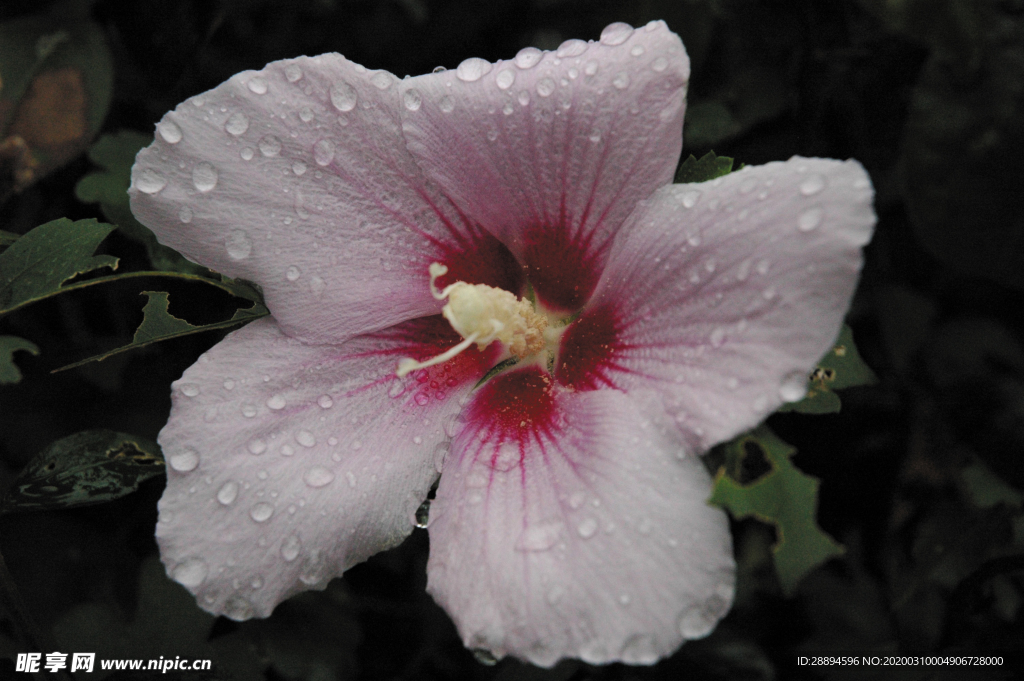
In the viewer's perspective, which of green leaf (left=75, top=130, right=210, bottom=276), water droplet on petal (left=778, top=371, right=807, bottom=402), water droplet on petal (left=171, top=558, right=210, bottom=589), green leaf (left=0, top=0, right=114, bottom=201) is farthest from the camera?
green leaf (left=0, top=0, right=114, bottom=201)

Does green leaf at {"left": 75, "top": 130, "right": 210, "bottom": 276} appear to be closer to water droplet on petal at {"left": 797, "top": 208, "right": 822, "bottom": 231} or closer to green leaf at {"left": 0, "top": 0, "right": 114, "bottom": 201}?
green leaf at {"left": 0, "top": 0, "right": 114, "bottom": 201}

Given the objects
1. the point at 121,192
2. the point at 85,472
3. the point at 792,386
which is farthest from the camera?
the point at 121,192

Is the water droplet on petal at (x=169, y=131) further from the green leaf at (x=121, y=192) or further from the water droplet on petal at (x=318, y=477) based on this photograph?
the water droplet on petal at (x=318, y=477)

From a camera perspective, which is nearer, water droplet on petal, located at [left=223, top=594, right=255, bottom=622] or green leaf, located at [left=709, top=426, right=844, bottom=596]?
green leaf, located at [left=709, top=426, right=844, bottom=596]

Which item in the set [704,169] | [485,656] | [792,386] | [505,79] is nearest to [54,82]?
[505,79]

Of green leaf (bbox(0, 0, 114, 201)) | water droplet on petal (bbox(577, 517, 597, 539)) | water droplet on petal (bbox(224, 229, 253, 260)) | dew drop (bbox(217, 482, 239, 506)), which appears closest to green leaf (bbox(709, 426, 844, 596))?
water droplet on petal (bbox(577, 517, 597, 539))

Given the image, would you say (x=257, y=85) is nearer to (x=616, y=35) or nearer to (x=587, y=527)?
(x=616, y=35)

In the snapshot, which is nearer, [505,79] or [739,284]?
[739,284]
